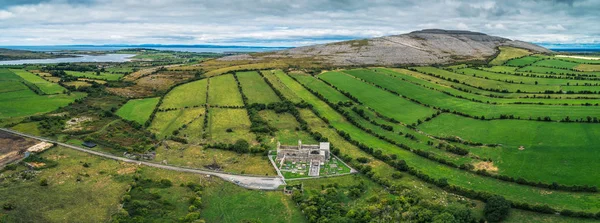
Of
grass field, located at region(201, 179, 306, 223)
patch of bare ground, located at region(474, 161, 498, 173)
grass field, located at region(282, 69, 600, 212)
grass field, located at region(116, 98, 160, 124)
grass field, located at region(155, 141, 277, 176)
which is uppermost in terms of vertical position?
grass field, located at region(116, 98, 160, 124)

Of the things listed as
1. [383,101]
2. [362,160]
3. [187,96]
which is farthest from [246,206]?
[187,96]

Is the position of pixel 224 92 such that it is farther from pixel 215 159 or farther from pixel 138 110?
pixel 215 159

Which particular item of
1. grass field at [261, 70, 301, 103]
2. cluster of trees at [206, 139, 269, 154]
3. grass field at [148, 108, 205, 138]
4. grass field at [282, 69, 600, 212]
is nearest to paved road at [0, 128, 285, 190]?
cluster of trees at [206, 139, 269, 154]

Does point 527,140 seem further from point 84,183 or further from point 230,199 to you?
point 84,183

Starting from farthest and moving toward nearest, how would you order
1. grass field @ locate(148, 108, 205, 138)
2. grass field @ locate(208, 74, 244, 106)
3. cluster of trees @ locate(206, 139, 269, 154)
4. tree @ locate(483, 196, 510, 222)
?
1. grass field @ locate(208, 74, 244, 106)
2. grass field @ locate(148, 108, 205, 138)
3. cluster of trees @ locate(206, 139, 269, 154)
4. tree @ locate(483, 196, 510, 222)

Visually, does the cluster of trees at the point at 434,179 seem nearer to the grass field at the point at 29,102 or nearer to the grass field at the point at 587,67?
the grass field at the point at 29,102

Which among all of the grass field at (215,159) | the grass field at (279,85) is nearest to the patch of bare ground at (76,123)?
the grass field at (215,159)

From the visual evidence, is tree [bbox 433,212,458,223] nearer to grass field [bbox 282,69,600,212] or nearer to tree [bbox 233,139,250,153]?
grass field [bbox 282,69,600,212]
